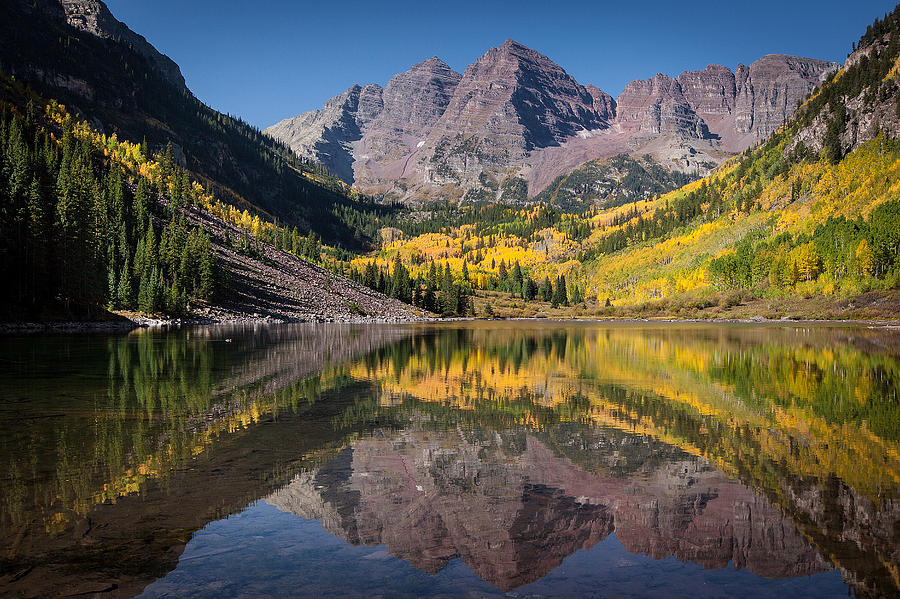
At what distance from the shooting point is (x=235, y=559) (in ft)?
30.5

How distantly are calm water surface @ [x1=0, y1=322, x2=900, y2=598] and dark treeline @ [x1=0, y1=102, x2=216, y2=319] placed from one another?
54847 millimetres

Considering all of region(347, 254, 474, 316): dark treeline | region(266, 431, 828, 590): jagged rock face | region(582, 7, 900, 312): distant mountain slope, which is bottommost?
region(266, 431, 828, 590): jagged rock face

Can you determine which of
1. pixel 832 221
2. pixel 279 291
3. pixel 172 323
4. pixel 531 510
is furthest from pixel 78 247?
pixel 832 221

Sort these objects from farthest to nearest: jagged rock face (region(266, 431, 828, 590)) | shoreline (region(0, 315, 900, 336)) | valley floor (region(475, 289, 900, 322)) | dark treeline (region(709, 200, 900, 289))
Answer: dark treeline (region(709, 200, 900, 289)) < valley floor (region(475, 289, 900, 322)) < shoreline (region(0, 315, 900, 336)) < jagged rock face (region(266, 431, 828, 590))

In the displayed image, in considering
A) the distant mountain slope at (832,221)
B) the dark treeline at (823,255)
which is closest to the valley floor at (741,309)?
the distant mountain slope at (832,221)

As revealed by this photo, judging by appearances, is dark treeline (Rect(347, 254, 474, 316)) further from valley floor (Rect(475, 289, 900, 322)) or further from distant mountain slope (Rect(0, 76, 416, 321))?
distant mountain slope (Rect(0, 76, 416, 321))

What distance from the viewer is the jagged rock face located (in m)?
9.75

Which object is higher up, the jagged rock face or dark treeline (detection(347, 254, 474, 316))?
dark treeline (detection(347, 254, 474, 316))

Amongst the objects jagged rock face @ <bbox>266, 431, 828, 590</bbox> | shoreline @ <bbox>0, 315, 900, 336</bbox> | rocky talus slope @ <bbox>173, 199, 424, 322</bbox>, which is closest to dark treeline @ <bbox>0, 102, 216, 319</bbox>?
shoreline @ <bbox>0, 315, 900, 336</bbox>

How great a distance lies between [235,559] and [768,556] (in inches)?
349

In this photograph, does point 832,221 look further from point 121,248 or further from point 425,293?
point 121,248

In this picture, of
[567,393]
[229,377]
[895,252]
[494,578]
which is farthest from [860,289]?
[494,578]

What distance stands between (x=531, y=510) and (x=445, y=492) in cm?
213

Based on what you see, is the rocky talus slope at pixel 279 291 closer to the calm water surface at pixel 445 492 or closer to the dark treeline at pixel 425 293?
the dark treeline at pixel 425 293
